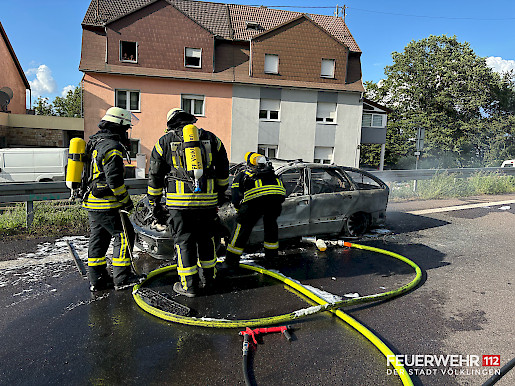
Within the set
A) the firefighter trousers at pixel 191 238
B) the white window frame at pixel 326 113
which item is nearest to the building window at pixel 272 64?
the white window frame at pixel 326 113

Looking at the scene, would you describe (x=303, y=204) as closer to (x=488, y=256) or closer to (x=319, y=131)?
(x=488, y=256)

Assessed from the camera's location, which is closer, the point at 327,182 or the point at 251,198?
the point at 251,198

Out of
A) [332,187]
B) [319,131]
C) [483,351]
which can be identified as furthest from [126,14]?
[483,351]

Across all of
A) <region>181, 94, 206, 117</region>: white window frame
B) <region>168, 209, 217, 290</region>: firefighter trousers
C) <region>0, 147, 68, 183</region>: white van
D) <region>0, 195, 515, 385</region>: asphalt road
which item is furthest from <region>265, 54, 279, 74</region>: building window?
<region>168, 209, 217, 290</region>: firefighter trousers

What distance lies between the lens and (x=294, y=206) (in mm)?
5777

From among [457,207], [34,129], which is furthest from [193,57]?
[457,207]

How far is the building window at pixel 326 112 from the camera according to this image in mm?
24266

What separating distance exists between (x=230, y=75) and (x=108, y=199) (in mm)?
20180

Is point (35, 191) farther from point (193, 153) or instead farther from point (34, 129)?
point (34, 129)

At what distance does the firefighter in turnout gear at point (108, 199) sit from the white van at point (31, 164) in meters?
12.0

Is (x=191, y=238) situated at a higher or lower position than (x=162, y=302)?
higher

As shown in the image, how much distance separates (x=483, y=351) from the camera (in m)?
3.13

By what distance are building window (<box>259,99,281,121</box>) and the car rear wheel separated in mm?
17352

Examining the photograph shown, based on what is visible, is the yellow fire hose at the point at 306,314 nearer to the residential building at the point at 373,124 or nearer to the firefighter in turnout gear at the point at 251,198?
the firefighter in turnout gear at the point at 251,198
